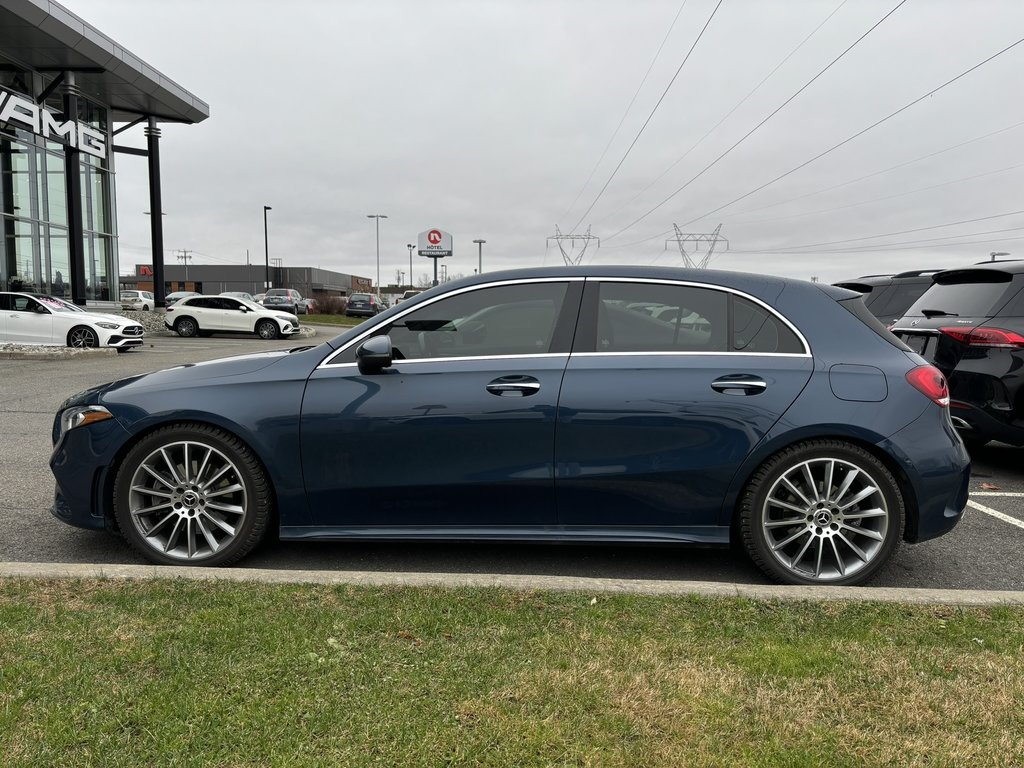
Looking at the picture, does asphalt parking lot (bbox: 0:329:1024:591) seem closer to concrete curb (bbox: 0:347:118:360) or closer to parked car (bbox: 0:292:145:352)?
concrete curb (bbox: 0:347:118:360)

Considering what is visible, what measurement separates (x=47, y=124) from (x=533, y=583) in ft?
82.4

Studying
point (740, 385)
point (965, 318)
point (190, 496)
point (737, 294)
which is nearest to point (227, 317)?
point (190, 496)

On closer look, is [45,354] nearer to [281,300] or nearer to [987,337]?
[987,337]

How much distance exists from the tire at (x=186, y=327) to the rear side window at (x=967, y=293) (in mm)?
24911

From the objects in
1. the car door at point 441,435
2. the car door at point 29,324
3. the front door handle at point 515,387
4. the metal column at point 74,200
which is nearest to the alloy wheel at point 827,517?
the car door at point 441,435

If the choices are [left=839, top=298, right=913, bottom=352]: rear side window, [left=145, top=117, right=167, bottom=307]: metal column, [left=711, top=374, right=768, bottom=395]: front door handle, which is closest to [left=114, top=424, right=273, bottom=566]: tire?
[left=711, top=374, right=768, bottom=395]: front door handle

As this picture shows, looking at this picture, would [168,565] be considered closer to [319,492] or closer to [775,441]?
[319,492]

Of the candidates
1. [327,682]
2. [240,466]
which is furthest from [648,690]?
[240,466]

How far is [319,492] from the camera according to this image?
12.5 ft

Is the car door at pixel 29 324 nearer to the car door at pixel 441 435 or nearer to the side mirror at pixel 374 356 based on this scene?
the car door at pixel 441 435

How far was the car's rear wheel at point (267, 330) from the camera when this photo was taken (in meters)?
26.5

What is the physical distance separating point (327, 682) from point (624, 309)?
2.25 m

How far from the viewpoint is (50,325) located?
17.4 metres

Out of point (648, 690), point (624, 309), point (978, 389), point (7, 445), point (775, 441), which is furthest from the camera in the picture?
point (7, 445)
